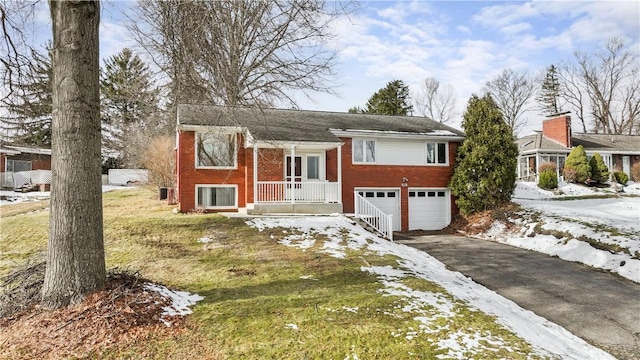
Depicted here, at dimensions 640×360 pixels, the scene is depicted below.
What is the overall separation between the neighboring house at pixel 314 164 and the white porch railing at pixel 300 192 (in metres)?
0.04

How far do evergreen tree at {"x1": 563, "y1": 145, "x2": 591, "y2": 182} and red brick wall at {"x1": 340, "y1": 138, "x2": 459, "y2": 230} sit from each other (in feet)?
40.0

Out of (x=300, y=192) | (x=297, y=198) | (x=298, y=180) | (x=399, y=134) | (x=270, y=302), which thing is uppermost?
(x=399, y=134)

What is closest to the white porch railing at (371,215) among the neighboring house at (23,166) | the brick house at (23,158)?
the neighboring house at (23,166)

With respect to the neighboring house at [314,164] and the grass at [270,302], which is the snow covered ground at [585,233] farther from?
the grass at [270,302]

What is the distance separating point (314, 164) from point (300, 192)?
220 centimetres

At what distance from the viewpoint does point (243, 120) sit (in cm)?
1694

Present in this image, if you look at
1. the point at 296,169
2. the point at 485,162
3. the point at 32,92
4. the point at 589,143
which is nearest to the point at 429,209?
the point at 485,162

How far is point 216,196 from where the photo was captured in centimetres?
1684

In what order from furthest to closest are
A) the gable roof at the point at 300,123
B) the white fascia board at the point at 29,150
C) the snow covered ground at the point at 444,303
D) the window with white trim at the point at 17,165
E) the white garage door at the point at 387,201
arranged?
the window with white trim at the point at 17,165 < the white fascia board at the point at 29,150 < the white garage door at the point at 387,201 < the gable roof at the point at 300,123 < the snow covered ground at the point at 444,303

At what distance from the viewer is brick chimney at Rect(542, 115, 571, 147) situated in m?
30.0

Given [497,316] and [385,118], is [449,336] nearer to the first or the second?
[497,316]

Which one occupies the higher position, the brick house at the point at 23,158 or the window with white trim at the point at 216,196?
the brick house at the point at 23,158

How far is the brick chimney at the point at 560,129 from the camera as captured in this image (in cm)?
3005

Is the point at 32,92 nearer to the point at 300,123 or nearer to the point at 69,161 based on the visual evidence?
the point at 69,161
